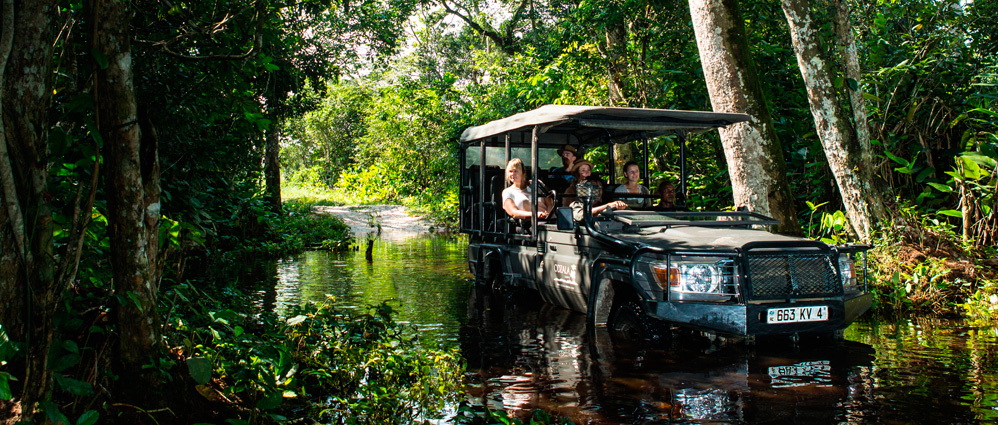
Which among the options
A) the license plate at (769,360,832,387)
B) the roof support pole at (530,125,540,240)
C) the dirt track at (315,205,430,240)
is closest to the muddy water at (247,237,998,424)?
the license plate at (769,360,832,387)

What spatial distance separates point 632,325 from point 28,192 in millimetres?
5157

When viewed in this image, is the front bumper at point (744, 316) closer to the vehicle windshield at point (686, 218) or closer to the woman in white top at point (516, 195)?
the vehicle windshield at point (686, 218)

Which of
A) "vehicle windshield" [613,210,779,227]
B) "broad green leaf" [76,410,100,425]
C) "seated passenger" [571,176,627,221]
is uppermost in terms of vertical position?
"seated passenger" [571,176,627,221]

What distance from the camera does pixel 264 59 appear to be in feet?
18.3

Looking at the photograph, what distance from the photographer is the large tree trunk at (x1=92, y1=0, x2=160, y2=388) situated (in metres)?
3.95

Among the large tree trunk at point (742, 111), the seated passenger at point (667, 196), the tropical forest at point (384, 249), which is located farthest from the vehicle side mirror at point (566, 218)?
the large tree trunk at point (742, 111)

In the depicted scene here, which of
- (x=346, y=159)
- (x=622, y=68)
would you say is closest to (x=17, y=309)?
(x=622, y=68)

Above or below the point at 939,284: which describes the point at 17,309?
above

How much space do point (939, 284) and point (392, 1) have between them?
20797 mm

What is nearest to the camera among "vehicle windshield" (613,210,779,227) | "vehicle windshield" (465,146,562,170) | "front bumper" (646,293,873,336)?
"front bumper" (646,293,873,336)

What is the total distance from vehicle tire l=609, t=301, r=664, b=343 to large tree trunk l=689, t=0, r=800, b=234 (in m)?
3.58

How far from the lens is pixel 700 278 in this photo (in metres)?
6.63

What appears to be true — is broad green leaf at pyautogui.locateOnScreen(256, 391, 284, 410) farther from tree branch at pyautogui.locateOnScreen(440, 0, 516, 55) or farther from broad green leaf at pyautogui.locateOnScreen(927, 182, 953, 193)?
tree branch at pyautogui.locateOnScreen(440, 0, 516, 55)

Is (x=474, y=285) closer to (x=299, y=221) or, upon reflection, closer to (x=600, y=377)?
(x=600, y=377)
